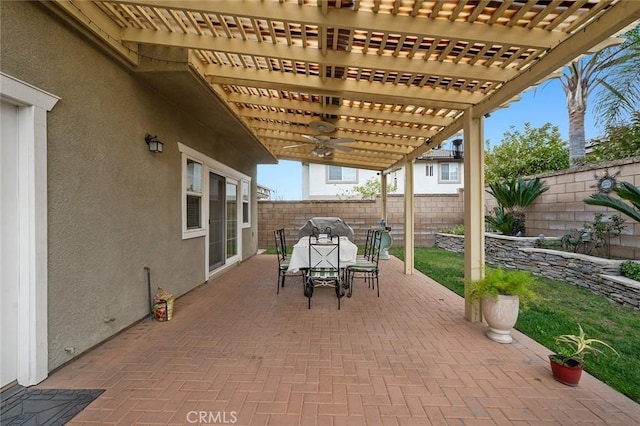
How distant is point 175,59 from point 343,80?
2044 mm

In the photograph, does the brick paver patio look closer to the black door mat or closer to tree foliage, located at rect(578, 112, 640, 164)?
the black door mat

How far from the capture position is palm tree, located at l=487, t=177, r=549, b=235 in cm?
682

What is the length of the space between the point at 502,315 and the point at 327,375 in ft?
6.55

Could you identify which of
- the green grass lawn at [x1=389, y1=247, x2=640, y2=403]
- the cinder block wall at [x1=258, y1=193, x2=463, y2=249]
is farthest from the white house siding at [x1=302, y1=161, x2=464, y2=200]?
the green grass lawn at [x1=389, y1=247, x2=640, y2=403]

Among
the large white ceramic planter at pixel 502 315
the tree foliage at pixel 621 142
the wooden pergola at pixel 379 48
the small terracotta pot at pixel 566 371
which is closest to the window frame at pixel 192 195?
the wooden pergola at pixel 379 48

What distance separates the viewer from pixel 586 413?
1.96 metres

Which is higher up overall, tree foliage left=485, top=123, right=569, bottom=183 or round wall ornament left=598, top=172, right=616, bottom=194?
tree foliage left=485, top=123, right=569, bottom=183

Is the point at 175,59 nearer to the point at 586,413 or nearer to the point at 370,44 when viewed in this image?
the point at 370,44

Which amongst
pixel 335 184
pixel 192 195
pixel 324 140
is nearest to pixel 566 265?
pixel 324 140

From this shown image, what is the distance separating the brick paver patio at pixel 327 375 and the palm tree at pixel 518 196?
489 cm

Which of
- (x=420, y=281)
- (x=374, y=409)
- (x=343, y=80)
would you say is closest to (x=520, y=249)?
(x=420, y=281)

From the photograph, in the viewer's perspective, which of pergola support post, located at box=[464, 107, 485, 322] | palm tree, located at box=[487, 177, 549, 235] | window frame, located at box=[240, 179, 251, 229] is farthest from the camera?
window frame, located at box=[240, 179, 251, 229]

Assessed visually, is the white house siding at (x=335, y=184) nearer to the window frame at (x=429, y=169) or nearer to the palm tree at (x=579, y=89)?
the window frame at (x=429, y=169)

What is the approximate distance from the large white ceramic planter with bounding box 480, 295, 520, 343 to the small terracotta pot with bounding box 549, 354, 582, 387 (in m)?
0.60
